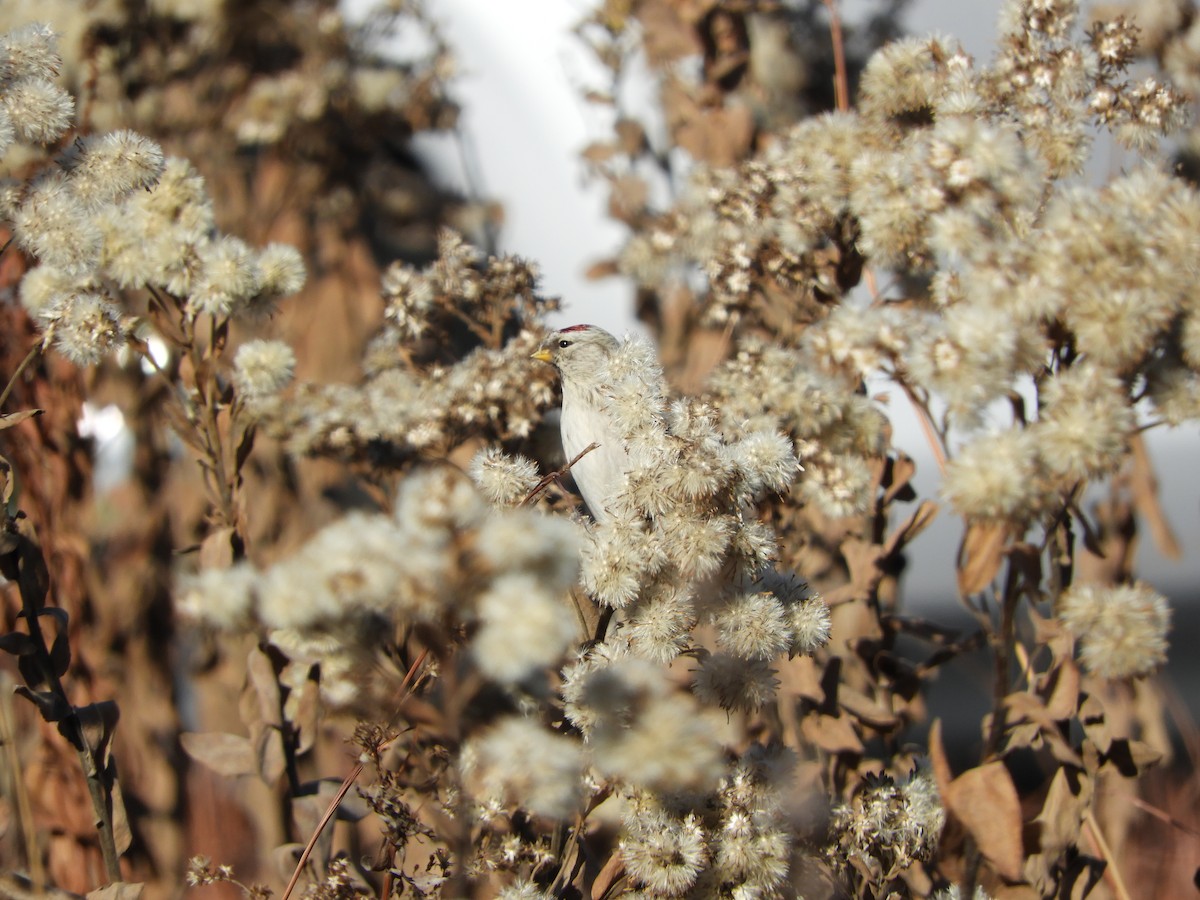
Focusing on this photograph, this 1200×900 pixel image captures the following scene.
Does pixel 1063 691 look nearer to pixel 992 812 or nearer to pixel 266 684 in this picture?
pixel 992 812

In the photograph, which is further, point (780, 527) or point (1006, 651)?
point (780, 527)

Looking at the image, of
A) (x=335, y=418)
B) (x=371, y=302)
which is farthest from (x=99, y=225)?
(x=371, y=302)

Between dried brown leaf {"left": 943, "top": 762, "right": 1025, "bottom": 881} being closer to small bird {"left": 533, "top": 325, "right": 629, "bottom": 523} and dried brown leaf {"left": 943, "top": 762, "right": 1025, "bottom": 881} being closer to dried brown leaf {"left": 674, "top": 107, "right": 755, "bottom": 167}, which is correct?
small bird {"left": 533, "top": 325, "right": 629, "bottom": 523}

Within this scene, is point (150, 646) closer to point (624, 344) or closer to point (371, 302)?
point (371, 302)

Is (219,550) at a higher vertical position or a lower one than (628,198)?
lower

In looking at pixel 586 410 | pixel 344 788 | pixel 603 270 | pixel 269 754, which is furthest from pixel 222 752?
pixel 603 270

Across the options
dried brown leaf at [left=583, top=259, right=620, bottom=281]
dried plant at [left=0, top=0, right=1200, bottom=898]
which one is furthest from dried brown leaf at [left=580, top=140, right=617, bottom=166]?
dried plant at [left=0, top=0, right=1200, bottom=898]
